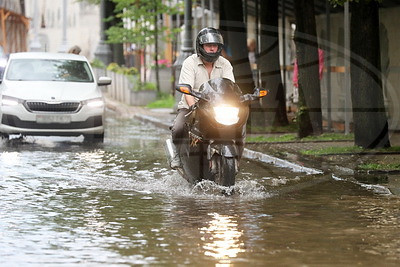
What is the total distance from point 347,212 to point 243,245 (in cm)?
224

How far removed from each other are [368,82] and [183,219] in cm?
726

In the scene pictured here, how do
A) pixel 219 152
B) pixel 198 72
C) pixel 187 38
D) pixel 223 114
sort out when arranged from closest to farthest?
pixel 223 114 < pixel 219 152 < pixel 198 72 < pixel 187 38

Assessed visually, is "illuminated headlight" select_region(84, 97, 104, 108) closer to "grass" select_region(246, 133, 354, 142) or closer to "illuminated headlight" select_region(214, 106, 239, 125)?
"grass" select_region(246, 133, 354, 142)

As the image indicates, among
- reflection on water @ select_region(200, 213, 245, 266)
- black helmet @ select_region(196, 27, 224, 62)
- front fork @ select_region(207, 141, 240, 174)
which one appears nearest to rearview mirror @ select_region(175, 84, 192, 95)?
front fork @ select_region(207, 141, 240, 174)

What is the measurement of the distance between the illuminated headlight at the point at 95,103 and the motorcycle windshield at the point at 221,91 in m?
8.42

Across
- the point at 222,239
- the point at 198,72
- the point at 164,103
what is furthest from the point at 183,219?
the point at 164,103

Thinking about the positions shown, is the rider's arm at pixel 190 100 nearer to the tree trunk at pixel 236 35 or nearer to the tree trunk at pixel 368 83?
the tree trunk at pixel 368 83

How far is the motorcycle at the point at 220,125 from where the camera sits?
11562 mm

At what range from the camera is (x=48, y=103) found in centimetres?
1956

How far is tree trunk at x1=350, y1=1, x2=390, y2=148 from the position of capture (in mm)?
16797

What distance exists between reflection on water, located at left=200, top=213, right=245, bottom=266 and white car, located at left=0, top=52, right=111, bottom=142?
373 inches

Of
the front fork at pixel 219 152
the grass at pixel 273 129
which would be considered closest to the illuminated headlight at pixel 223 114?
the front fork at pixel 219 152

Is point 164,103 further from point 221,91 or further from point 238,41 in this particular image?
point 221,91

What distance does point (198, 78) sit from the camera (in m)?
12.5
